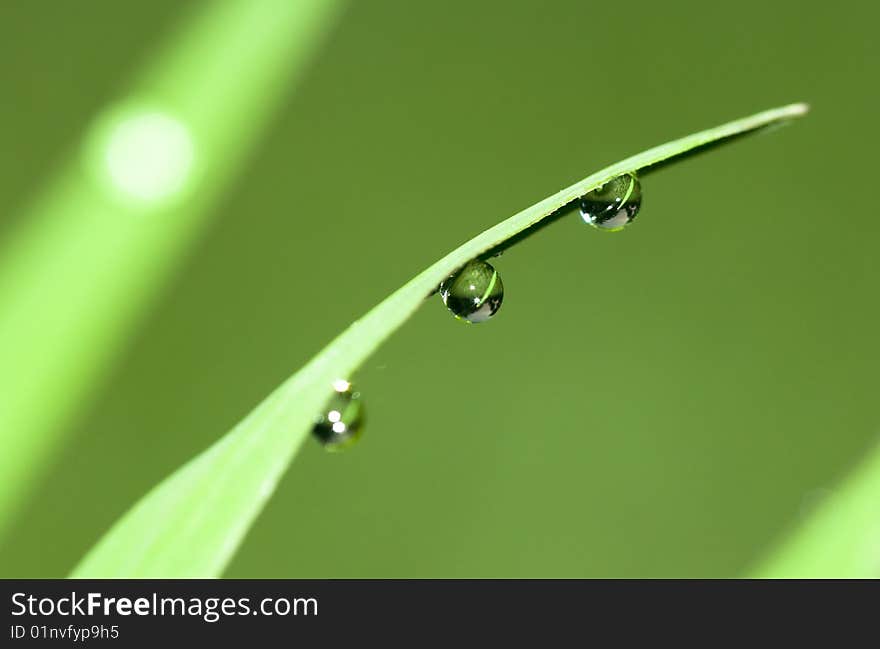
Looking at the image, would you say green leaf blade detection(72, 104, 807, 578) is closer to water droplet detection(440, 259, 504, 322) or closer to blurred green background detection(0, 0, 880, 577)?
water droplet detection(440, 259, 504, 322)

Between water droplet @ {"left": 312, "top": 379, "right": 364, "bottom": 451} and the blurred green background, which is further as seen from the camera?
the blurred green background

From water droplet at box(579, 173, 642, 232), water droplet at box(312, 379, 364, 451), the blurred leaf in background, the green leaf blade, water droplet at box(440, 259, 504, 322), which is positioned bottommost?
the green leaf blade

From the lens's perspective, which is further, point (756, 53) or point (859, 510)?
point (756, 53)

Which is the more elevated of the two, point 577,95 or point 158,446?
point 577,95

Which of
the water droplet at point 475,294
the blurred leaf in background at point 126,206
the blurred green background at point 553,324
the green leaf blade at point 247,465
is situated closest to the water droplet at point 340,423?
the water droplet at point 475,294

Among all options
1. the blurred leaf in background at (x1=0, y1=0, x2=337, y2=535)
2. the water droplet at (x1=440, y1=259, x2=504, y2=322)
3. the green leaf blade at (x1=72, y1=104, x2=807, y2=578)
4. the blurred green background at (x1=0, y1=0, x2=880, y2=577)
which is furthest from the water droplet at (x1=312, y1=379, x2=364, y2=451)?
the blurred green background at (x1=0, y1=0, x2=880, y2=577)
